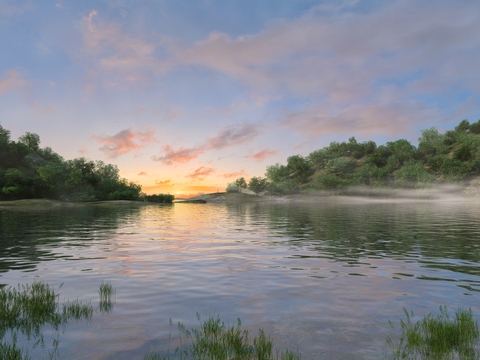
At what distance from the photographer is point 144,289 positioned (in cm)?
1086

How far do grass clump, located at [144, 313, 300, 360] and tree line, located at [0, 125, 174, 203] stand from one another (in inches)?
5100

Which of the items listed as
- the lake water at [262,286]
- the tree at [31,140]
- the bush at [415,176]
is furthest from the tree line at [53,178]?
the bush at [415,176]

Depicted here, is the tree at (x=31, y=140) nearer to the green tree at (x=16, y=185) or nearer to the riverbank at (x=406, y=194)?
the green tree at (x=16, y=185)

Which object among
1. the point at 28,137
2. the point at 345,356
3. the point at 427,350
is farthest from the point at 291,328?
the point at 28,137

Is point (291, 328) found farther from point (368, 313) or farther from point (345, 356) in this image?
point (368, 313)

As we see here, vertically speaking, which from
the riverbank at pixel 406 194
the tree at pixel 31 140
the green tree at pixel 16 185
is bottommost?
the riverbank at pixel 406 194

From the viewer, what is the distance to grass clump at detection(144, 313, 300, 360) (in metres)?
5.95

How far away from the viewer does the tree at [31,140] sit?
15848 cm

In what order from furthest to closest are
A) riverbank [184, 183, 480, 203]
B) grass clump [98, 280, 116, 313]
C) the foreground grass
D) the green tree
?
riverbank [184, 183, 480, 203]
the green tree
grass clump [98, 280, 116, 313]
the foreground grass

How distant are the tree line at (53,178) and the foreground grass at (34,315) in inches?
4883

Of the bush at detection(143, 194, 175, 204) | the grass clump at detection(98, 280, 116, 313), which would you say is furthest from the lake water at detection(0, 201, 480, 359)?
the bush at detection(143, 194, 175, 204)

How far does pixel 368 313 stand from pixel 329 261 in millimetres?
7295

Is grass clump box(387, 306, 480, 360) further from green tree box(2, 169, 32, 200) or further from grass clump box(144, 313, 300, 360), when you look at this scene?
green tree box(2, 169, 32, 200)

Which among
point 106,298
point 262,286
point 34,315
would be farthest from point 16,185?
point 262,286
